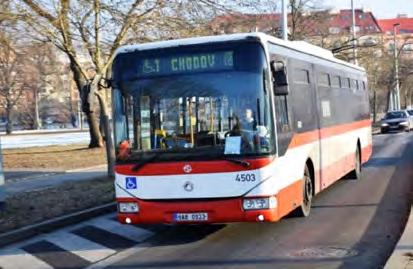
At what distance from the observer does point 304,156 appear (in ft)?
34.7

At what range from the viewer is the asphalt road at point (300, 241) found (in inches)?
314

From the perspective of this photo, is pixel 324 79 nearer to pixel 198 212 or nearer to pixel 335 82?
pixel 335 82

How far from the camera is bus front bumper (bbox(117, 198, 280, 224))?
873cm

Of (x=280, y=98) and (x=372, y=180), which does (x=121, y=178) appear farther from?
(x=372, y=180)

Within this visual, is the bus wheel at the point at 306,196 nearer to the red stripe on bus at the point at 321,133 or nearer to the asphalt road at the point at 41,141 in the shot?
the red stripe on bus at the point at 321,133

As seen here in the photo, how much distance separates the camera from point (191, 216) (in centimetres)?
889

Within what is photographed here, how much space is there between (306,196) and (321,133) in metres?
1.68

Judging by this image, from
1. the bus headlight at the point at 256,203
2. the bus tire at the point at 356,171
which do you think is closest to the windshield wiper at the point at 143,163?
the bus headlight at the point at 256,203

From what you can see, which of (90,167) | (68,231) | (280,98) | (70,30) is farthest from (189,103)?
(90,167)

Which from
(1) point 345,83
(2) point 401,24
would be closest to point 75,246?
(1) point 345,83

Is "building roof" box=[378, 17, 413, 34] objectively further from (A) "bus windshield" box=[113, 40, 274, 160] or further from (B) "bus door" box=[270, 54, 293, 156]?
(A) "bus windshield" box=[113, 40, 274, 160]

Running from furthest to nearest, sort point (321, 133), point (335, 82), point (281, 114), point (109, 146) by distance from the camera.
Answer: point (109, 146) < point (335, 82) < point (321, 133) < point (281, 114)

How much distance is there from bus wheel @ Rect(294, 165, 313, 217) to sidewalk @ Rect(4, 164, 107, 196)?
7534 millimetres

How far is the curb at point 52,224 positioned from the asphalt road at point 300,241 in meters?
1.89
